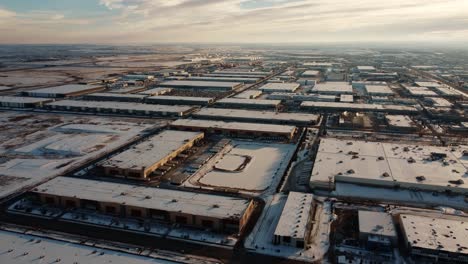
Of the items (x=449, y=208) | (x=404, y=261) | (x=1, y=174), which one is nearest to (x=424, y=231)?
(x=404, y=261)

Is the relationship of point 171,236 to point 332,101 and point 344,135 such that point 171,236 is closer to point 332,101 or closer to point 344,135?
point 344,135

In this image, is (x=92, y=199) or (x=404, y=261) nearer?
(x=404, y=261)

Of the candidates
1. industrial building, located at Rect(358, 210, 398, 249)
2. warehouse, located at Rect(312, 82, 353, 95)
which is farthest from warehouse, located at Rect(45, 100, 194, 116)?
industrial building, located at Rect(358, 210, 398, 249)

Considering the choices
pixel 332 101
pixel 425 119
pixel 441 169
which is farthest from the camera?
pixel 332 101

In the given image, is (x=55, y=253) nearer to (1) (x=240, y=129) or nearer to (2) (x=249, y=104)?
(1) (x=240, y=129)

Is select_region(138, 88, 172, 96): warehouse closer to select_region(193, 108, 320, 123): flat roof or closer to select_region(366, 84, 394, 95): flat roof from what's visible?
select_region(193, 108, 320, 123): flat roof
